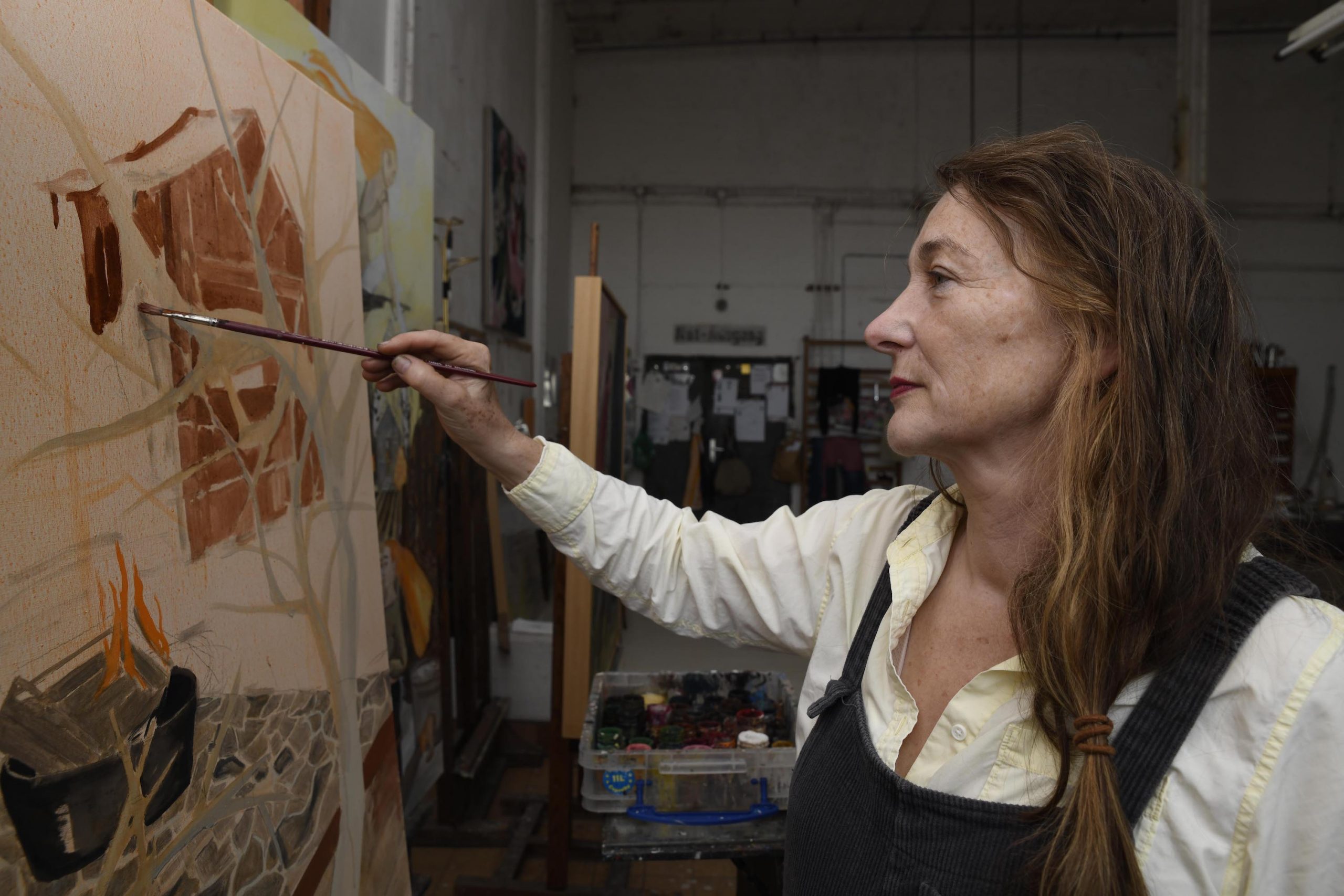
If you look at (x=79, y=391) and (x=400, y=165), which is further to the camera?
(x=400, y=165)

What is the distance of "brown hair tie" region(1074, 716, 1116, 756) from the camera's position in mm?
791

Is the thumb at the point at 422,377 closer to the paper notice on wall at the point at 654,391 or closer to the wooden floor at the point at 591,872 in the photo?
the wooden floor at the point at 591,872

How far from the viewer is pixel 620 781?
1.74 meters

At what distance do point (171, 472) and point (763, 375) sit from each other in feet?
21.6

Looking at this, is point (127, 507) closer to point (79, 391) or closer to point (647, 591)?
point (79, 391)

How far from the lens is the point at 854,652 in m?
1.08

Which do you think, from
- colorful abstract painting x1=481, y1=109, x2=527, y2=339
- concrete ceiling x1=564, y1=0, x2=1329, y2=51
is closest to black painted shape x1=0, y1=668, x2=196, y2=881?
colorful abstract painting x1=481, y1=109, x2=527, y2=339

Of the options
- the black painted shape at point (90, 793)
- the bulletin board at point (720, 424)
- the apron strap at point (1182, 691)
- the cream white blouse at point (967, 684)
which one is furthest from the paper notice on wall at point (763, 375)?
the black painted shape at point (90, 793)

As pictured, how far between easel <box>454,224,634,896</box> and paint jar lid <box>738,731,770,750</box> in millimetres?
572

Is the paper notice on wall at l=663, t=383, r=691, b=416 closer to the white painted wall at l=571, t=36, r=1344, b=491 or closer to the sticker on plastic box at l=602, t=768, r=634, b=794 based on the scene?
the white painted wall at l=571, t=36, r=1344, b=491

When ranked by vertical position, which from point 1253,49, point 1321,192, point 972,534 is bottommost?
point 972,534

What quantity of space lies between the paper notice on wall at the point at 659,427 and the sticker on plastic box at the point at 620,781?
556 cm

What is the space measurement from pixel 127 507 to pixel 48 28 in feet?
1.27

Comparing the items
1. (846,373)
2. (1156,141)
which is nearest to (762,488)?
(846,373)
